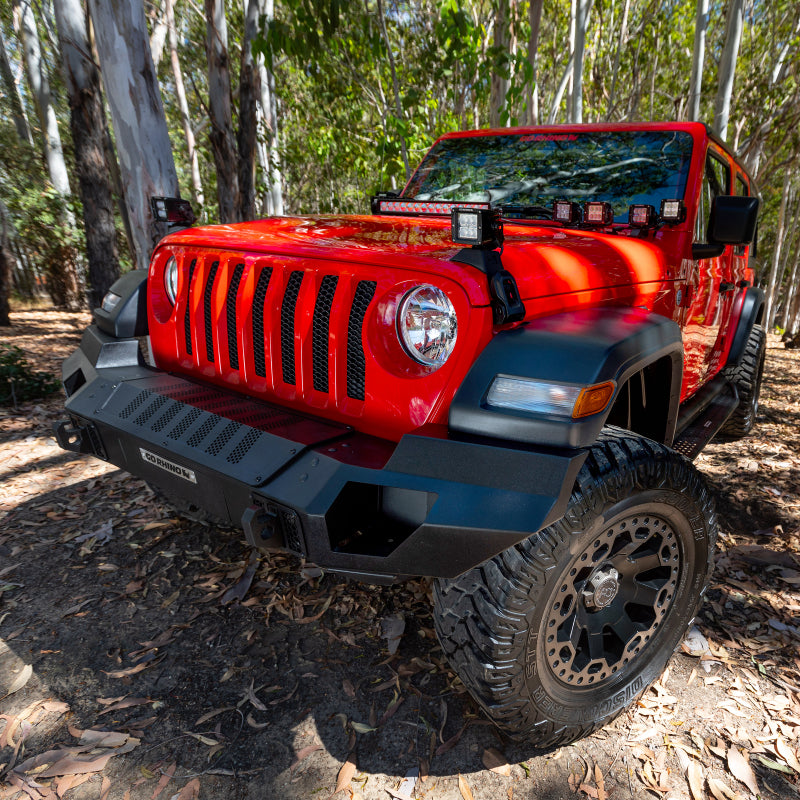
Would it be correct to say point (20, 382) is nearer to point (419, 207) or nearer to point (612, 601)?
point (419, 207)

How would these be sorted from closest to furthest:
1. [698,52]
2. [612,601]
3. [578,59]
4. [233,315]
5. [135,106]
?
1. [612,601]
2. [233,315]
3. [135,106]
4. [578,59]
5. [698,52]

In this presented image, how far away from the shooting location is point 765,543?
328 cm

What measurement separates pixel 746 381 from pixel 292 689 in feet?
12.0

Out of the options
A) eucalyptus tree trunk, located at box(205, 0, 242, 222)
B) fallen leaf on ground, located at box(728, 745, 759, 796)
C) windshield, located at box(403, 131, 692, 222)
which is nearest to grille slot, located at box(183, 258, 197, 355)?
windshield, located at box(403, 131, 692, 222)

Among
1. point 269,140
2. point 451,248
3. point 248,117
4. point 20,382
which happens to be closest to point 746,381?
point 451,248

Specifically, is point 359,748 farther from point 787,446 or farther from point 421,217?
point 787,446

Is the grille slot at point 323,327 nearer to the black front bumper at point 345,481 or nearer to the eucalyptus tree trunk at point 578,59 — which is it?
the black front bumper at point 345,481

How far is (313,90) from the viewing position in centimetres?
1220

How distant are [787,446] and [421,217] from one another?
3.67 metres

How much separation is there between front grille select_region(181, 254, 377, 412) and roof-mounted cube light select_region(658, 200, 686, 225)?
62.9 inches

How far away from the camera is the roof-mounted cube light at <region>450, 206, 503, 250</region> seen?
5.76 ft

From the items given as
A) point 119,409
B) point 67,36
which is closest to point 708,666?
point 119,409

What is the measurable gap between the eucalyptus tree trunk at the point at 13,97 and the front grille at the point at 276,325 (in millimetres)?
18441

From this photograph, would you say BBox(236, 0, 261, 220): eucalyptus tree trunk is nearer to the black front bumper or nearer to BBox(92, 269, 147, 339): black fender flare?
BBox(92, 269, 147, 339): black fender flare
